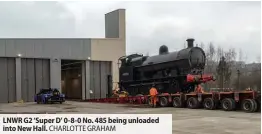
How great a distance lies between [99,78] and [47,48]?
6.82m

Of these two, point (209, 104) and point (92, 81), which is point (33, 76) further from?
point (209, 104)

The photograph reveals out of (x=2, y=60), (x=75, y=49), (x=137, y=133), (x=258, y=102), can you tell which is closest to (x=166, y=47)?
(x=258, y=102)

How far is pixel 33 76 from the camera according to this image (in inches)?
1436

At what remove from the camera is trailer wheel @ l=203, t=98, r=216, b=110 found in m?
20.4

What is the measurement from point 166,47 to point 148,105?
4573 mm

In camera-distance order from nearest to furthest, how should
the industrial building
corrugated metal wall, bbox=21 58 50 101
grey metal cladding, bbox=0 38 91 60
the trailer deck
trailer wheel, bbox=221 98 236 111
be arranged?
the trailer deck → trailer wheel, bbox=221 98 236 111 → grey metal cladding, bbox=0 38 91 60 → the industrial building → corrugated metal wall, bbox=21 58 50 101

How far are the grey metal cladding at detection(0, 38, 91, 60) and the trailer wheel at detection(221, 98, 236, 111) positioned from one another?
2136cm

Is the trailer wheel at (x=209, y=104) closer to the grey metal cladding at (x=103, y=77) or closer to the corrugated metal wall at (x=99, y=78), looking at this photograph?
the corrugated metal wall at (x=99, y=78)

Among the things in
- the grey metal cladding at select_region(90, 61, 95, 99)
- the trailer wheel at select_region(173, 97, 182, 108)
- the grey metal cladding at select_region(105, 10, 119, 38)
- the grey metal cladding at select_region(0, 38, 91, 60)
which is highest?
the grey metal cladding at select_region(105, 10, 119, 38)

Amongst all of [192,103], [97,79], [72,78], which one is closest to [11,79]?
A: [97,79]

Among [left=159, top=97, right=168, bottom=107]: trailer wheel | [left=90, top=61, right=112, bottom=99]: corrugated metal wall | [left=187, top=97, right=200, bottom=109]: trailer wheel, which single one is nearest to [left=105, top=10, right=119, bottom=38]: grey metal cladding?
[left=90, top=61, right=112, bottom=99]: corrugated metal wall

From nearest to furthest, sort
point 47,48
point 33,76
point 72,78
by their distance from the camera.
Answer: point 33,76 → point 47,48 → point 72,78

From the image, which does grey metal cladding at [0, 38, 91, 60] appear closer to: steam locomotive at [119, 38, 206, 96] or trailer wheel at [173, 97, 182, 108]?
steam locomotive at [119, 38, 206, 96]

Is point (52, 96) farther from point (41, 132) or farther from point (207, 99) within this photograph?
point (41, 132)
